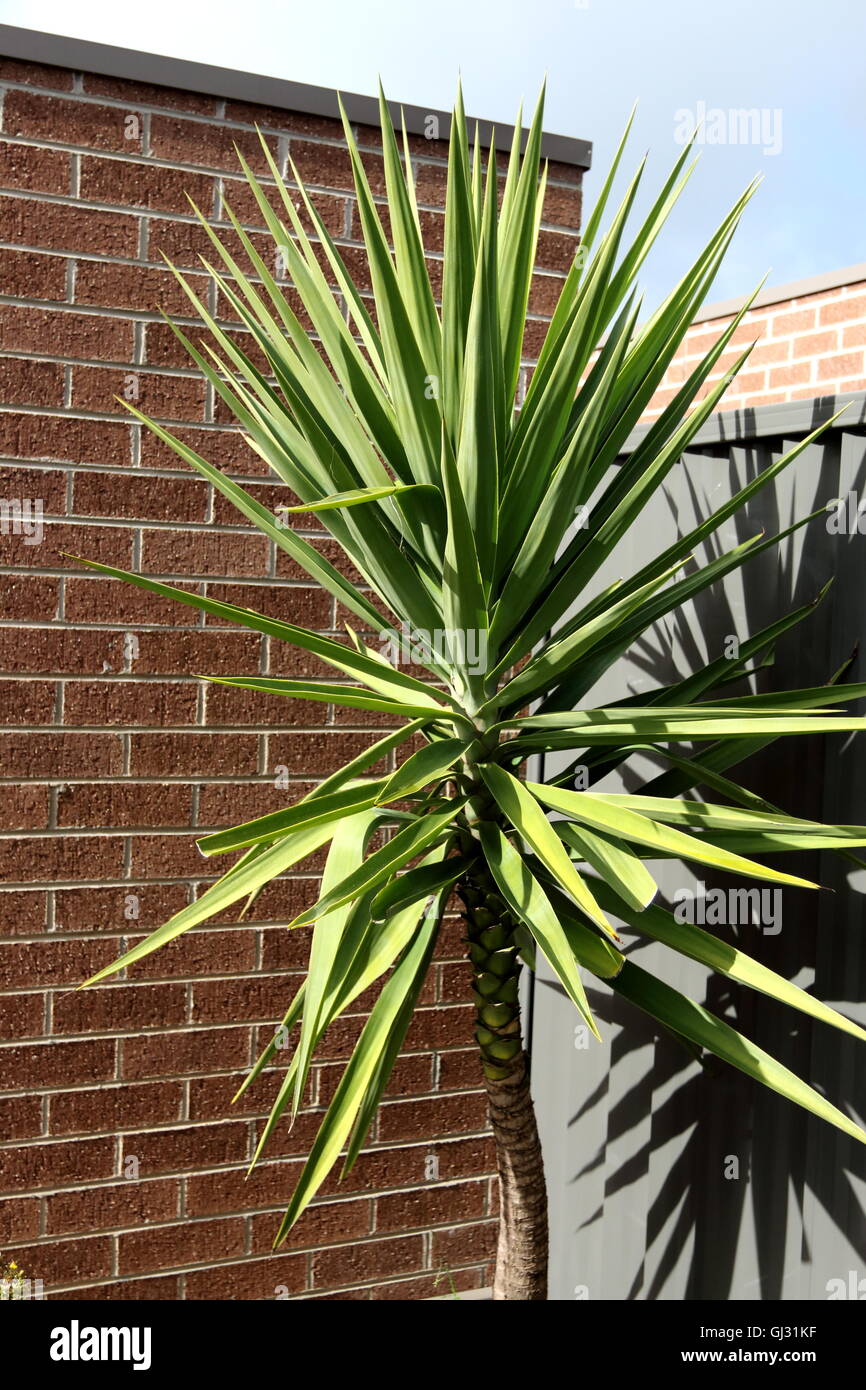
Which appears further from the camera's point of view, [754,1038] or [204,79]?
[204,79]

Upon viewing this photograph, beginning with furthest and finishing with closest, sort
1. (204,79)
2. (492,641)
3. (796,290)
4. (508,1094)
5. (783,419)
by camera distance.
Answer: (796,290)
(204,79)
(783,419)
(508,1094)
(492,641)

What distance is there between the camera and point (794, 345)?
4.38 metres

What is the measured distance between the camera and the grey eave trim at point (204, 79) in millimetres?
2080

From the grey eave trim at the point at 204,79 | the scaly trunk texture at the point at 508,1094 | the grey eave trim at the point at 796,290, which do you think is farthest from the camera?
the grey eave trim at the point at 796,290

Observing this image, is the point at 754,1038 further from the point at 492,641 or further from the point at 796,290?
the point at 796,290

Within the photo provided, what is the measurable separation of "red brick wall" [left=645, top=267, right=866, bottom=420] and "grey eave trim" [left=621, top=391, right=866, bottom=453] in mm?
2305

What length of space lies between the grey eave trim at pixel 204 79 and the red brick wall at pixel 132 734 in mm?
33

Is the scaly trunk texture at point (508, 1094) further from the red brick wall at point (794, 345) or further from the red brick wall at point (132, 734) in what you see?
the red brick wall at point (794, 345)

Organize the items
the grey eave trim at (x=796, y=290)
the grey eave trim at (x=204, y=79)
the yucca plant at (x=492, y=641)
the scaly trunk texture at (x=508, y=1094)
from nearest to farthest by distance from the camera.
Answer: the yucca plant at (x=492, y=641), the scaly trunk texture at (x=508, y=1094), the grey eave trim at (x=204, y=79), the grey eave trim at (x=796, y=290)

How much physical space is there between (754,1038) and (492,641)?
925 mm

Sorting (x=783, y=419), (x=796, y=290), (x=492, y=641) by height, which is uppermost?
(x=796, y=290)

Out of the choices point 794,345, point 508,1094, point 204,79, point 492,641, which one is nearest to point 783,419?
point 492,641

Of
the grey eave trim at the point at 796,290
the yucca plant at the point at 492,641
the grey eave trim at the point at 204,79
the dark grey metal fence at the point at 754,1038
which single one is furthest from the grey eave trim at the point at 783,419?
the grey eave trim at the point at 796,290
